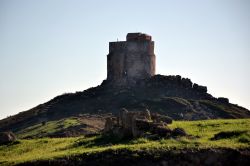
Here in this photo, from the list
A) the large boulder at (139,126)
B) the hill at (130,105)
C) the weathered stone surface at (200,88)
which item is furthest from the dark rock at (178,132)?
the weathered stone surface at (200,88)

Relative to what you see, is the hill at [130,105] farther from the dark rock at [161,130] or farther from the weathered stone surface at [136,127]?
the dark rock at [161,130]

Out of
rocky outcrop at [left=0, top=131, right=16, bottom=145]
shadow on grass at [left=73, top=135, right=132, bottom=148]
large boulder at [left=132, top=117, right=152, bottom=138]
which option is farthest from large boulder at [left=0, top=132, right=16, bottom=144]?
large boulder at [left=132, top=117, right=152, bottom=138]

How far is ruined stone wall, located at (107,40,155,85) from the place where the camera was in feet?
277

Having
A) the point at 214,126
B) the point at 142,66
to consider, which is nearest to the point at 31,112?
the point at 142,66

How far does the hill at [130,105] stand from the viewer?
71.4 metres

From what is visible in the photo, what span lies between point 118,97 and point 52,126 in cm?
1420

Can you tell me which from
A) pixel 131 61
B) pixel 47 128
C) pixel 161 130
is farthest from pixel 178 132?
pixel 131 61

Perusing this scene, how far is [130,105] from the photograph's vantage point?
75375mm

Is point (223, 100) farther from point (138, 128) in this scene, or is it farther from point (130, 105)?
point (138, 128)

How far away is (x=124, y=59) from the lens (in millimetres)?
85312

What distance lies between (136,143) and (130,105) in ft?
129

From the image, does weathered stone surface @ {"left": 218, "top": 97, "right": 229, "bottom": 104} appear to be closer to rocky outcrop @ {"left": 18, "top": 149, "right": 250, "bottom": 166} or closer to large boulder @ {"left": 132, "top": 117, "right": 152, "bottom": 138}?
large boulder @ {"left": 132, "top": 117, "right": 152, "bottom": 138}

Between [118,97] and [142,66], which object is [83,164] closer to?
[118,97]

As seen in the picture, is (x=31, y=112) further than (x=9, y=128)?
Yes
